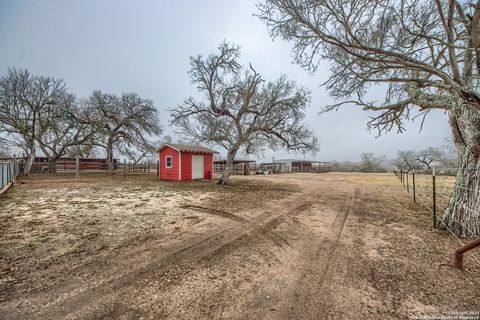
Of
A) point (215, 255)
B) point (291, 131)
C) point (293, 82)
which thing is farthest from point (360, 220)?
point (293, 82)

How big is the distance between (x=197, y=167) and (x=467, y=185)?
1557 cm

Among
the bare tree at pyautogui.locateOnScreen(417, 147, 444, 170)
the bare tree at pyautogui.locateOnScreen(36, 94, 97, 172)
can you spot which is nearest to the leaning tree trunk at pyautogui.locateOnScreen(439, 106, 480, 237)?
the bare tree at pyautogui.locateOnScreen(36, 94, 97, 172)

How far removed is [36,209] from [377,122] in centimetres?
1087

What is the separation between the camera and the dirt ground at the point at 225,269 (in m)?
1.99

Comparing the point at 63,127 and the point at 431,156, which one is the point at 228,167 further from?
the point at 431,156

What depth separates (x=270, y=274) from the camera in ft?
8.71

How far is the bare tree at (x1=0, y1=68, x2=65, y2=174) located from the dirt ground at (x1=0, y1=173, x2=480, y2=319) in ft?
57.6

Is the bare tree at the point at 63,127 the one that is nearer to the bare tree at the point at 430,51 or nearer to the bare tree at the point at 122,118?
the bare tree at the point at 122,118

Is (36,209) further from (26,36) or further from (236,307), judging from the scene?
(26,36)

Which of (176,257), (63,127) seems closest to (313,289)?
(176,257)

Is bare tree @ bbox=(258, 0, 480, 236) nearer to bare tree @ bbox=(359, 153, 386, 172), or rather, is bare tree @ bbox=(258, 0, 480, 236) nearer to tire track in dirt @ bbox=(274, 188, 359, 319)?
tire track in dirt @ bbox=(274, 188, 359, 319)

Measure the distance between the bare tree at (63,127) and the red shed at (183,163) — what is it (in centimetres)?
915

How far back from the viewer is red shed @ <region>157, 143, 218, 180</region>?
16000 millimetres

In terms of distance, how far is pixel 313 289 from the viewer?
2324 millimetres
